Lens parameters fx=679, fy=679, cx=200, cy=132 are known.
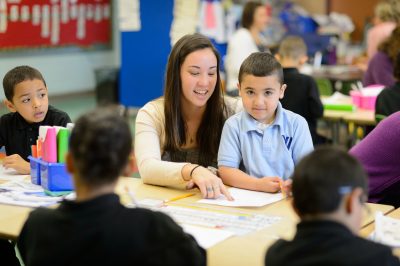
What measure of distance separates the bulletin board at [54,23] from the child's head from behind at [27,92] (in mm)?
5416

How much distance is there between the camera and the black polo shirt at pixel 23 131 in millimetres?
3371

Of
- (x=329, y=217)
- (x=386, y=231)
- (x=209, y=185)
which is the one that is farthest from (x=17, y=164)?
(x=329, y=217)

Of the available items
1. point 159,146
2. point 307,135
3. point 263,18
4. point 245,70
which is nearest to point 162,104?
point 159,146

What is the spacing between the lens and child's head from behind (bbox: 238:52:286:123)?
2910mm

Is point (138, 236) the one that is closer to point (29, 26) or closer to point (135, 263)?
point (135, 263)

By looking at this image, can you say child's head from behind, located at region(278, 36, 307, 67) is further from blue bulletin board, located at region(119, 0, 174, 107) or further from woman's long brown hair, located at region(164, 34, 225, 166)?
blue bulletin board, located at region(119, 0, 174, 107)

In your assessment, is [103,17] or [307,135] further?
[103,17]

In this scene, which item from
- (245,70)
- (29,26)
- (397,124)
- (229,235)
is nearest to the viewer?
(229,235)

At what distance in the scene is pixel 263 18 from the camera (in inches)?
287

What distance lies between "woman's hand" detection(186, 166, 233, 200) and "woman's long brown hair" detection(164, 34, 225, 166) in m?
0.41

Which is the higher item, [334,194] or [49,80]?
[334,194]

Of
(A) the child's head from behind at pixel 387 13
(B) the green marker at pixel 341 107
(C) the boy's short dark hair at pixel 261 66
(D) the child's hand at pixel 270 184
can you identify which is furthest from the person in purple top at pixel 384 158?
(A) the child's head from behind at pixel 387 13

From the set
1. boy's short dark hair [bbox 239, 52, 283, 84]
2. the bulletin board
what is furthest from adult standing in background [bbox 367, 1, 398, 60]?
boy's short dark hair [bbox 239, 52, 283, 84]

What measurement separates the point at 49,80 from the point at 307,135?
23.4 feet
